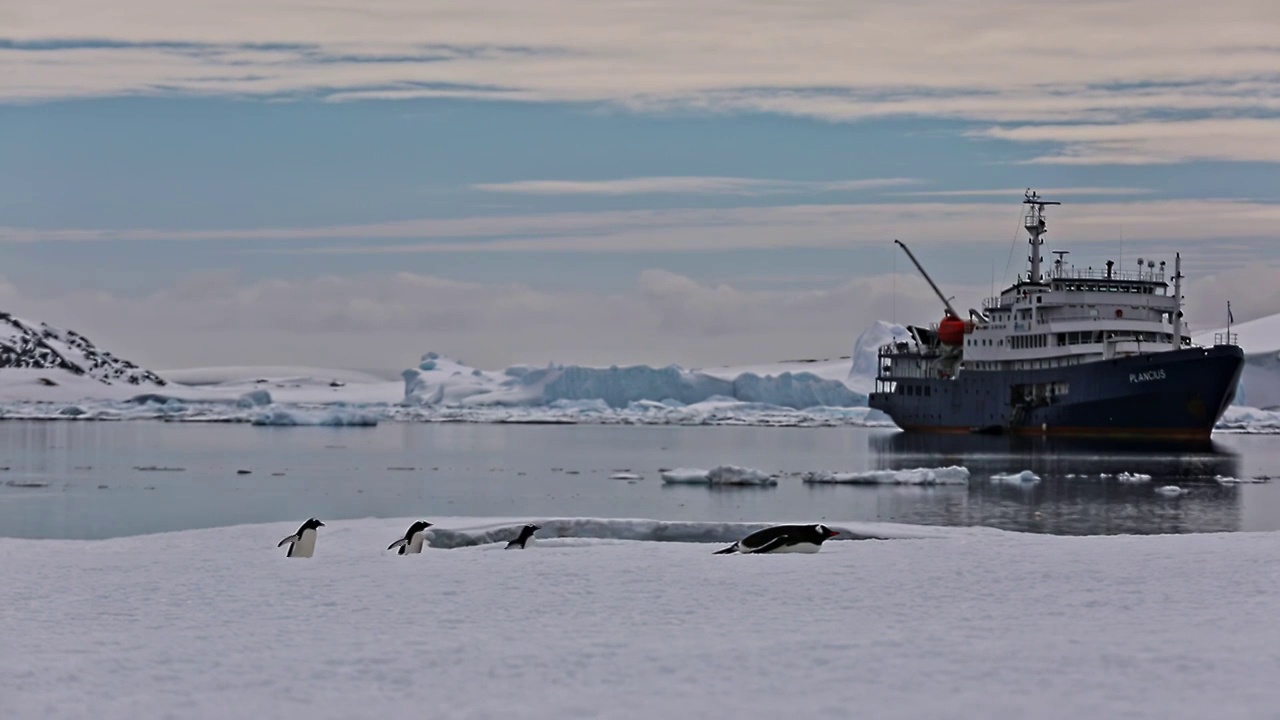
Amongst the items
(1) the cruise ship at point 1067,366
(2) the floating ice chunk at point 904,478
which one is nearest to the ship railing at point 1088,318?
(1) the cruise ship at point 1067,366

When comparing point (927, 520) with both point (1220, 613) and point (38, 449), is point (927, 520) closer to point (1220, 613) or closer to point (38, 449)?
point (1220, 613)

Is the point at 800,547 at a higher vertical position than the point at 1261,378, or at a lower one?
lower

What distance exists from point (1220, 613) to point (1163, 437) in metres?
44.0

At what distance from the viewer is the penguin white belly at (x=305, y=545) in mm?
10734

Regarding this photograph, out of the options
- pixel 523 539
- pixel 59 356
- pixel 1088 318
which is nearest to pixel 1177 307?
pixel 1088 318

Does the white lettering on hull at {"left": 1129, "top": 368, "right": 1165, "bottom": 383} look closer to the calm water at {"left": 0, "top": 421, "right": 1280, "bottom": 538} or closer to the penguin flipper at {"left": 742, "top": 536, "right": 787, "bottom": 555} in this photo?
the calm water at {"left": 0, "top": 421, "right": 1280, "bottom": 538}

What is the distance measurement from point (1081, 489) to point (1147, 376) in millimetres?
25199

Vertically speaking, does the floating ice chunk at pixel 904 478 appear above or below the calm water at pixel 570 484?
above

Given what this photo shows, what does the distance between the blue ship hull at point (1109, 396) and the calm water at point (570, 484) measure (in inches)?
64.5

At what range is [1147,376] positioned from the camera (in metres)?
48.9

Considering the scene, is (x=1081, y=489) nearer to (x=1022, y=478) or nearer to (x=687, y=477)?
(x=1022, y=478)

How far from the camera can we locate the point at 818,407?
7912 centimetres

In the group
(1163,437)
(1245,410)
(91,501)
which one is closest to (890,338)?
(1245,410)

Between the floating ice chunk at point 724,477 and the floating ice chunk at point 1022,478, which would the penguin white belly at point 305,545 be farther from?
the floating ice chunk at point 1022,478
